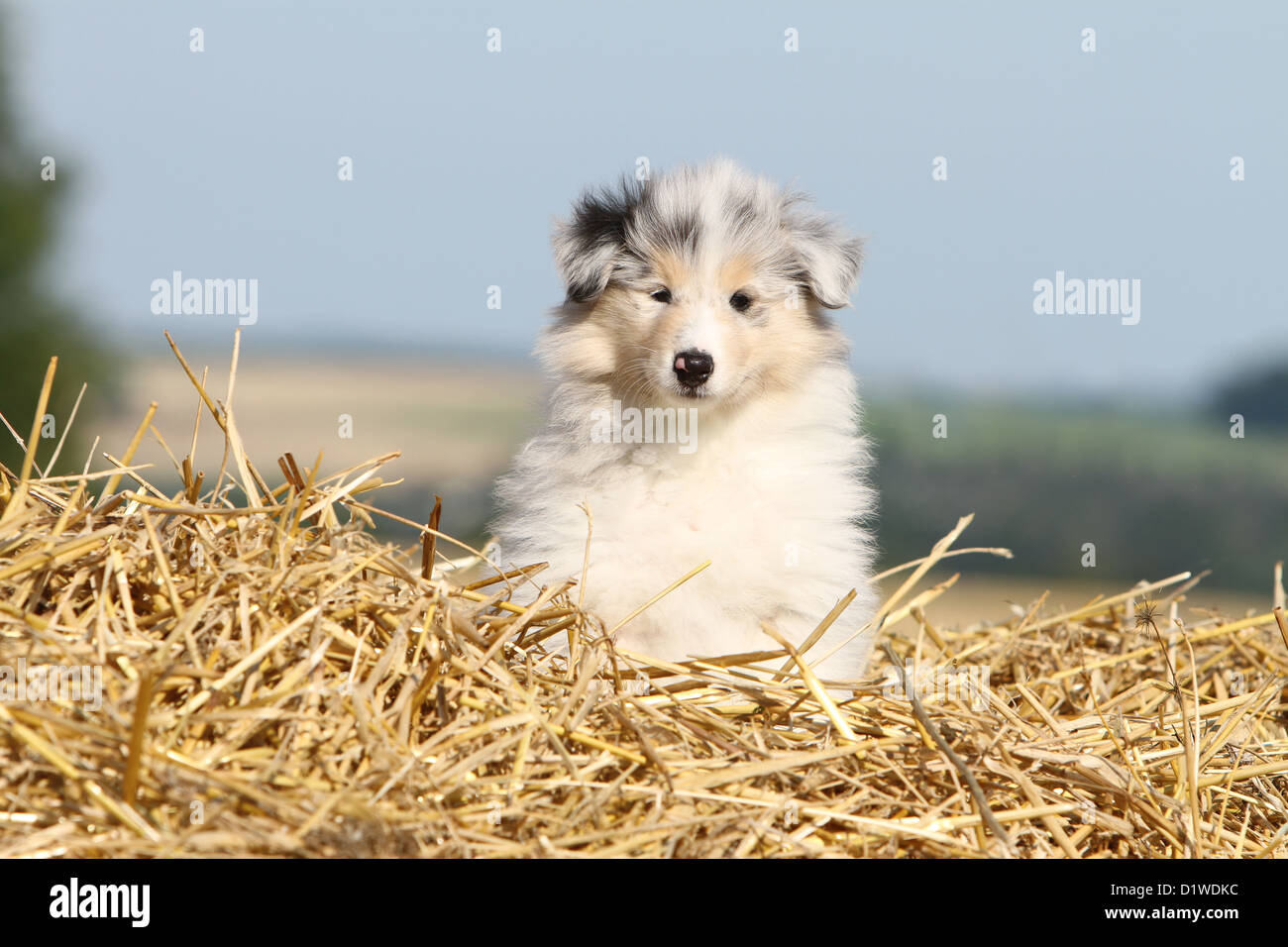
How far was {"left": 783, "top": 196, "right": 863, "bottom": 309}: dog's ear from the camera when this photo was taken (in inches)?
156

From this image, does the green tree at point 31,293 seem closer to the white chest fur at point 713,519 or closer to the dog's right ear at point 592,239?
the dog's right ear at point 592,239

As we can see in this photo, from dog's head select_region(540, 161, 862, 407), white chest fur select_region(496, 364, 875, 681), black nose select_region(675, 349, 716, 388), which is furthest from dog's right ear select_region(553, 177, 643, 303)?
black nose select_region(675, 349, 716, 388)

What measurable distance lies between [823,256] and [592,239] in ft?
2.62

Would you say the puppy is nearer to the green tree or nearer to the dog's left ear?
the dog's left ear

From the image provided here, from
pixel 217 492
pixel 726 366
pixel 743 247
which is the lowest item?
pixel 217 492

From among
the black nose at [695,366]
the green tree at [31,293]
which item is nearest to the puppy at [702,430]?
the black nose at [695,366]

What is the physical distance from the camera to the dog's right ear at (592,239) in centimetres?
391

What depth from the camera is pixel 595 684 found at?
106 inches

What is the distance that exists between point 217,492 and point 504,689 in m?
1.08

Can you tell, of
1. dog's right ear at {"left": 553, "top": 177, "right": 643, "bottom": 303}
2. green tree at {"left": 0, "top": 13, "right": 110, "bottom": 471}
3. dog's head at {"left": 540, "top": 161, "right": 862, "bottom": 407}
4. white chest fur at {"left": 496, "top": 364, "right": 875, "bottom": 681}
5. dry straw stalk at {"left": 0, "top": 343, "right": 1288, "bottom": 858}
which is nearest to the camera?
dry straw stalk at {"left": 0, "top": 343, "right": 1288, "bottom": 858}

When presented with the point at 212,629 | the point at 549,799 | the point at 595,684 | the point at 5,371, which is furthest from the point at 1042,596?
the point at 5,371

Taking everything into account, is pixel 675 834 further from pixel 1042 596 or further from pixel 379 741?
pixel 1042 596

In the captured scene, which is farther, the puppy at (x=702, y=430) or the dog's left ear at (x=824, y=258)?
the dog's left ear at (x=824, y=258)

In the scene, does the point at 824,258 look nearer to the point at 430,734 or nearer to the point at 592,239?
the point at 592,239
